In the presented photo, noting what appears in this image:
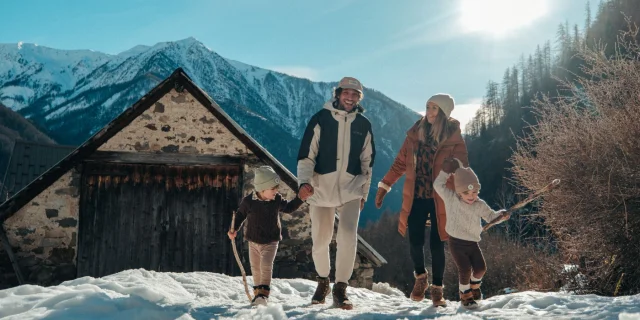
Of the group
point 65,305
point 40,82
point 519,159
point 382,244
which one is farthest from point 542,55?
point 40,82

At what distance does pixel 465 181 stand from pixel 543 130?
11.3 feet

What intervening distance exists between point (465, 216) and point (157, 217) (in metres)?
5.42

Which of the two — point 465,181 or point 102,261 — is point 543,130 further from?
point 102,261

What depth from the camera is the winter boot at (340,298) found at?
364cm

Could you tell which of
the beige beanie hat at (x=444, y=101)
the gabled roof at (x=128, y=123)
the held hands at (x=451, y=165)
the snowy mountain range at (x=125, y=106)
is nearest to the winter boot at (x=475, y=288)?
the held hands at (x=451, y=165)

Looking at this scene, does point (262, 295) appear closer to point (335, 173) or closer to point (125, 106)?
point (335, 173)

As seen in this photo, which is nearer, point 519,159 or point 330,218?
point 330,218

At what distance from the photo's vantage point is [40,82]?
191750mm

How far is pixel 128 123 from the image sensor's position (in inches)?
292

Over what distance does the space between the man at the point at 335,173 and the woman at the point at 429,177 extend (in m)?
0.46

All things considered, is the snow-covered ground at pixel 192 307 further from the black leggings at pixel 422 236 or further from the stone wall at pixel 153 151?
the stone wall at pixel 153 151

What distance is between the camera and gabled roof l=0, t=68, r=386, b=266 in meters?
6.79

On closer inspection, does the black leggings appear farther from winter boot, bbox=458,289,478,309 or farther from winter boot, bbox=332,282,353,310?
winter boot, bbox=332,282,353,310

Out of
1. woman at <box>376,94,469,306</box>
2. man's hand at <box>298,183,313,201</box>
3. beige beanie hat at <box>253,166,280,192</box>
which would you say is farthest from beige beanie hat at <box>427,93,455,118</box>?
beige beanie hat at <box>253,166,280,192</box>
